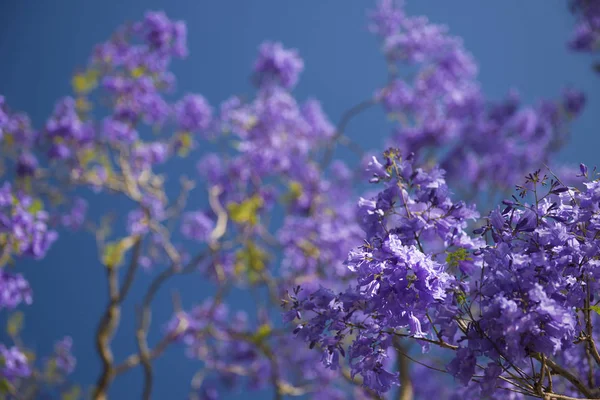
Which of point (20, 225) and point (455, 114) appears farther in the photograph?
point (455, 114)

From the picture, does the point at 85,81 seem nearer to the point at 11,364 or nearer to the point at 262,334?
the point at 11,364

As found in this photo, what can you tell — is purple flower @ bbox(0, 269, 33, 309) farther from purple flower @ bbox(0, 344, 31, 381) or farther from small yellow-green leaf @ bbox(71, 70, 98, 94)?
small yellow-green leaf @ bbox(71, 70, 98, 94)

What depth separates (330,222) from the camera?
5.54 metres

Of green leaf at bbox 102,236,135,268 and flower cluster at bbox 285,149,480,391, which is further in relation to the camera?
green leaf at bbox 102,236,135,268

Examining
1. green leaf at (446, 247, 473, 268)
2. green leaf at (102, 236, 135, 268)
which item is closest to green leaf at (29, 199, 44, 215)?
green leaf at (102, 236, 135, 268)

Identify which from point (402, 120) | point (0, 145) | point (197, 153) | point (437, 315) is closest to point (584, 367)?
point (437, 315)

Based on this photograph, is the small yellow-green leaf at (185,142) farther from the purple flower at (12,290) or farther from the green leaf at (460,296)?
the green leaf at (460,296)

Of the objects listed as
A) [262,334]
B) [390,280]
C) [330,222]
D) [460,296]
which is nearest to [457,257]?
[460,296]

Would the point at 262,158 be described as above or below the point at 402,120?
below

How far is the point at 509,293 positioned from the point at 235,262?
425 centimetres

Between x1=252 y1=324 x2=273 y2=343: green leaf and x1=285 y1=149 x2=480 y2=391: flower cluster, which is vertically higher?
x1=252 y1=324 x2=273 y2=343: green leaf

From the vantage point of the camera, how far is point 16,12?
11.9 m

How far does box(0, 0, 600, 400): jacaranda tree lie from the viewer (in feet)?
5.21

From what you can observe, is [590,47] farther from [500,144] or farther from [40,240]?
[40,240]
